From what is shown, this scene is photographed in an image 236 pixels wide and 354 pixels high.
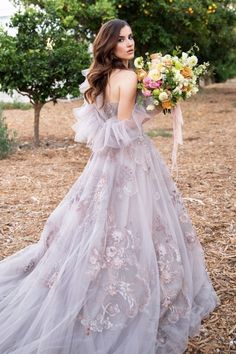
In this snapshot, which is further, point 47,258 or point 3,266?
point 3,266

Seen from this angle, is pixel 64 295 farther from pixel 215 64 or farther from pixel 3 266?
pixel 215 64

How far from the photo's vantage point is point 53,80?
8.79 m

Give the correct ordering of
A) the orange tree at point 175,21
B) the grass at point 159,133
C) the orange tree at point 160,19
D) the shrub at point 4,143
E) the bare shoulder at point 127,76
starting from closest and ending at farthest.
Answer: the bare shoulder at point 127,76 → the shrub at point 4,143 → the grass at point 159,133 → the orange tree at point 160,19 → the orange tree at point 175,21

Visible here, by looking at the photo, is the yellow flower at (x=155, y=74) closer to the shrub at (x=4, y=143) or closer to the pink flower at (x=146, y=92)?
the pink flower at (x=146, y=92)

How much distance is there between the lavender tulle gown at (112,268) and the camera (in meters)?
2.92

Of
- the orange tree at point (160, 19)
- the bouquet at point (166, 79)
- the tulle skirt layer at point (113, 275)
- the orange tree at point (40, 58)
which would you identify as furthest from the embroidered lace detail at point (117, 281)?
the orange tree at point (160, 19)

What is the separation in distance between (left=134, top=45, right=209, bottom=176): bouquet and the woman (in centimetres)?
8

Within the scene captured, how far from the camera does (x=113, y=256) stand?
2.99 meters

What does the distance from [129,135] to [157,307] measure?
100 centimetres

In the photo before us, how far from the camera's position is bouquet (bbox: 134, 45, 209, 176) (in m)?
3.01

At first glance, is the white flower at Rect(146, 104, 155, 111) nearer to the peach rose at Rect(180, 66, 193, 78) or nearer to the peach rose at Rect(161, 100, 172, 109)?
the peach rose at Rect(161, 100, 172, 109)

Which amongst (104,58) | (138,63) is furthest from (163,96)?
(104,58)

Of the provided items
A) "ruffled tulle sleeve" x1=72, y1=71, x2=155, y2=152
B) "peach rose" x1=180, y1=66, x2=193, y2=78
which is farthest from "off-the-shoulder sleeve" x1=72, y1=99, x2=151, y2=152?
"peach rose" x1=180, y1=66, x2=193, y2=78

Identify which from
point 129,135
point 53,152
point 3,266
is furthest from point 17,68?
point 129,135
